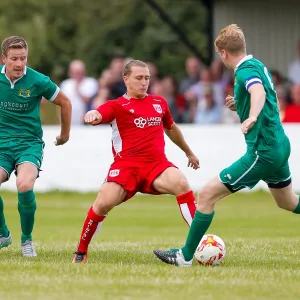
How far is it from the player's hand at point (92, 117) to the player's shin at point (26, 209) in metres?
1.05

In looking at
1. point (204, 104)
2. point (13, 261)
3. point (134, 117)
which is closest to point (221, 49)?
point (134, 117)

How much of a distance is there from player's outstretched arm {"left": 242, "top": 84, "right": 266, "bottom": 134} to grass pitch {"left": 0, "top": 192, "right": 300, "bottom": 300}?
125 centimetres

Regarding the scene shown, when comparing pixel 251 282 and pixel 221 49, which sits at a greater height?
pixel 221 49

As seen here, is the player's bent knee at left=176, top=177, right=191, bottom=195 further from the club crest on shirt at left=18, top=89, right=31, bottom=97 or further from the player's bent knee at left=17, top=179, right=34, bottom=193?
the club crest on shirt at left=18, top=89, right=31, bottom=97

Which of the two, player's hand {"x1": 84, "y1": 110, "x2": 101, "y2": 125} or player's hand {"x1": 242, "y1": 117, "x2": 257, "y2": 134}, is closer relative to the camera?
player's hand {"x1": 242, "y1": 117, "x2": 257, "y2": 134}

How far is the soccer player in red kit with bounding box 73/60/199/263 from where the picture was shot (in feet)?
32.4

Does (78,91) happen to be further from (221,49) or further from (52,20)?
(52,20)

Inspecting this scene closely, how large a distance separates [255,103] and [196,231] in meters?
1.34

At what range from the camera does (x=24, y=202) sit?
10195 mm

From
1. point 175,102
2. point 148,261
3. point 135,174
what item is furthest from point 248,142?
point 175,102

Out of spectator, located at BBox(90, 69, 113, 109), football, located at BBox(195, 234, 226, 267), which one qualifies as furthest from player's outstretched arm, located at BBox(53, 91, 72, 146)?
spectator, located at BBox(90, 69, 113, 109)

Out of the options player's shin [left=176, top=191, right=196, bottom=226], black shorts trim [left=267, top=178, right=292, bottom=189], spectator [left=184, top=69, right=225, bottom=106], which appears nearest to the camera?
black shorts trim [left=267, top=178, right=292, bottom=189]

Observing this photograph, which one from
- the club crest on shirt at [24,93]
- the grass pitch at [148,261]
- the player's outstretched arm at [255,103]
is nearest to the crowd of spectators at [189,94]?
the grass pitch at [148,261]

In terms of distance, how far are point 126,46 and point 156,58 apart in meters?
1.10
